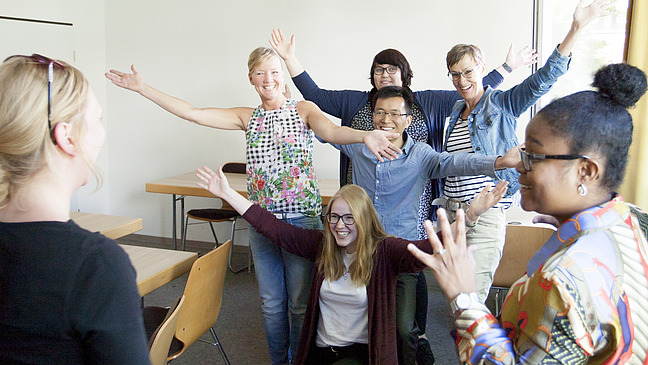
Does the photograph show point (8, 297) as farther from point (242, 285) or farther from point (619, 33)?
point (619, 33)

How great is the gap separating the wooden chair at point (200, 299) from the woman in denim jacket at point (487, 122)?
1.03 meters

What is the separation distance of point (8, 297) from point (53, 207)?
0.15 m

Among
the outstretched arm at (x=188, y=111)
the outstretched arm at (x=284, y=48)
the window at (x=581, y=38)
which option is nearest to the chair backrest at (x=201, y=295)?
the outstretched arm at (x=188, y=111)

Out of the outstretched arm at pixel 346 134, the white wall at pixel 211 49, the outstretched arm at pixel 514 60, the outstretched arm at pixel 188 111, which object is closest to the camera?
the outstretched arm at pixel 346 134

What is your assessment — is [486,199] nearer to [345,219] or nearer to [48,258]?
[345,219]

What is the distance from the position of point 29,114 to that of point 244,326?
2.77m

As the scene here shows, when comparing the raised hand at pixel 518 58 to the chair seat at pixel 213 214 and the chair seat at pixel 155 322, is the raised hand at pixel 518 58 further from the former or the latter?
the chair seat at pixel 213 214

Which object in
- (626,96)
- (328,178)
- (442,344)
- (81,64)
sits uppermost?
(81,64)

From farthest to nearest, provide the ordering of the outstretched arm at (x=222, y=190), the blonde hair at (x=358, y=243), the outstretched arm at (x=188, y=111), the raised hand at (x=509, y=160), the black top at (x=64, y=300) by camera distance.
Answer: the outstretched arm at (x=188, y=111) < the outstretched arm at (x=222, y=190) < the blonde hair at (x=358, y=243) < the raised hand at (x=509, y=160) < the black top at (x=64, y=300)

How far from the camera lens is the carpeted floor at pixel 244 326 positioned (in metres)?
2.92

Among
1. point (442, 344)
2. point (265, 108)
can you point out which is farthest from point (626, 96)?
point (442, 344)

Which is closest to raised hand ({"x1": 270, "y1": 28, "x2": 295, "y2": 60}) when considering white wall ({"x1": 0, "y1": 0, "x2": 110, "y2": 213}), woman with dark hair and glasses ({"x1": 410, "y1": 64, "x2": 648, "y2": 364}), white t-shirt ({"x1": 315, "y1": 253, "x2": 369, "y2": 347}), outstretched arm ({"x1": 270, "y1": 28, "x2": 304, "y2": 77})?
outstretched arm ({"x1": 270, "y1": 28, "x2": 304, "y2": 77})

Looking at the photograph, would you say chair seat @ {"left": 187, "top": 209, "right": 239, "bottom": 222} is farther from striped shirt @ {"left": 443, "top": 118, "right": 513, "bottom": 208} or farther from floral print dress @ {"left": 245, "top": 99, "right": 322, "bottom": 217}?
striped shirt @ {"left": 443, "top": 118, "right": 513, "bottom": 208}

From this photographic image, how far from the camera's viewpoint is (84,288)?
2.51ft
